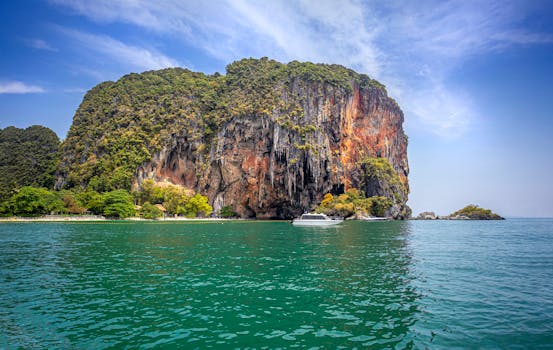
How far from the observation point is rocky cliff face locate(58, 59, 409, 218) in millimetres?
127250

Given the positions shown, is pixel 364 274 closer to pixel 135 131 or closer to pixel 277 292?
pixel 277 292

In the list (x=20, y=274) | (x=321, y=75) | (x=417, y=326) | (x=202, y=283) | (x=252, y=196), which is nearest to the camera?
(x=417, y=326)

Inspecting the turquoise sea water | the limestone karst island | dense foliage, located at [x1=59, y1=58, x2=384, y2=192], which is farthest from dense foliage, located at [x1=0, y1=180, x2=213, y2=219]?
the turquoise sea water

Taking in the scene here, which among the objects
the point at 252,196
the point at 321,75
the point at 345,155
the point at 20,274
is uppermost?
the point at 321,75

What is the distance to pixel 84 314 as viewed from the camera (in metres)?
12.4

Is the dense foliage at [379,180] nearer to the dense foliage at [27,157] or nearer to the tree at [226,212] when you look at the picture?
the tree at [226,212]

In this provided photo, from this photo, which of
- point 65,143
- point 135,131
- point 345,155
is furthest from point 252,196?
point 65,143

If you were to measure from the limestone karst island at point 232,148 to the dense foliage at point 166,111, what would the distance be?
51 cm

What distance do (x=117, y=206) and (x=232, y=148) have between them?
51377 mm

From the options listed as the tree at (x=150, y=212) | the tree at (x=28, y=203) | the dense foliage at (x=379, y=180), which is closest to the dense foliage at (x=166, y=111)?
the tree at (x=150, y=212)

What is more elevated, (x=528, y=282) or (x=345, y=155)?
(x=345, y=155)

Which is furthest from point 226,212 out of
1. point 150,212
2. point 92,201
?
point 92,201

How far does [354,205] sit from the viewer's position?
129250mm

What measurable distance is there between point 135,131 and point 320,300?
14013cm
